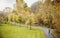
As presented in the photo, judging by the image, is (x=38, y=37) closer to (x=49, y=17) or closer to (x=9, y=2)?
(x=49, y=17)

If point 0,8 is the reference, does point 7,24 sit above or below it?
below

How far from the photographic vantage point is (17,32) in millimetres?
1701

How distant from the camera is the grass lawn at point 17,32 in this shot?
169cm

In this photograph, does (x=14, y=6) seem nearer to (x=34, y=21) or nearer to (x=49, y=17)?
(x=34, y=21)

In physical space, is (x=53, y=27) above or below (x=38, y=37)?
above

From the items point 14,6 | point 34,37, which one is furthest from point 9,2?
point 34,37

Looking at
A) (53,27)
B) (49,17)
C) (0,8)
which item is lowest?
(53,27)

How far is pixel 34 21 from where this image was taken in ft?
5.69

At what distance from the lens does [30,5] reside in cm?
174

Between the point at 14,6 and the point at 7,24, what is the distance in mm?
212

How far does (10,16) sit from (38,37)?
1.25ft

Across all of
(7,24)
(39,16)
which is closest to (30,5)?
(39,16)

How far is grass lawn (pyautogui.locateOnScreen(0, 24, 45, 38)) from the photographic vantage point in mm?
1692

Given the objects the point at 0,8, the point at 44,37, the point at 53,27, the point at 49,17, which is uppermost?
the point at 0,8
